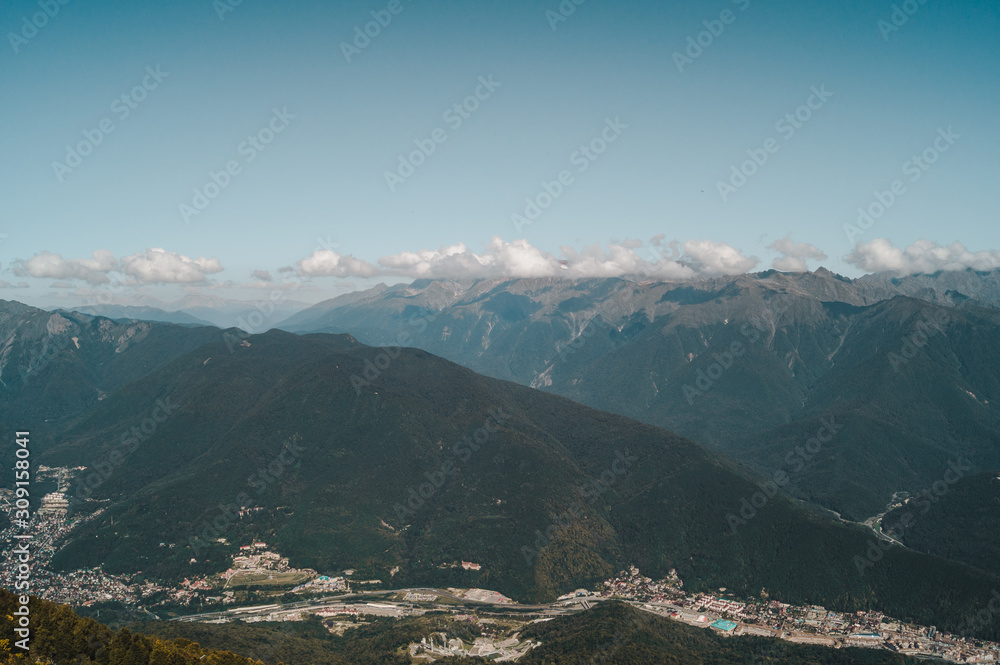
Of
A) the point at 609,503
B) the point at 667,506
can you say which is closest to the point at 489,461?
the point at 609,503

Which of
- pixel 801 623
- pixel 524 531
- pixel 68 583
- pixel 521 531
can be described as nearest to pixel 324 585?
pixel 521 531

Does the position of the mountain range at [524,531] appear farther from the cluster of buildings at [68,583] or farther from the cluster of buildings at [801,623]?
the cluster of buildings at [68,583]

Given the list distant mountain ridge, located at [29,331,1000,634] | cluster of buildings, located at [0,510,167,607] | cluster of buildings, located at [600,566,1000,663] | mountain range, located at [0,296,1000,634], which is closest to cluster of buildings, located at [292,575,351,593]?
distant mountain ridge, located at [29,331,1000,634]

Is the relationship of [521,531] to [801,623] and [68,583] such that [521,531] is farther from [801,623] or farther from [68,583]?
[68,583]

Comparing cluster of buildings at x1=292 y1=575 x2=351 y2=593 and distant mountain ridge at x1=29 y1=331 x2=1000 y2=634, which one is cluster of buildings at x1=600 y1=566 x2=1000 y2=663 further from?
cluster of buildings at x1=292 y1=575 x2=351 y2=593

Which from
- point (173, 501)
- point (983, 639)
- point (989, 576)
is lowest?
point (983, 639)

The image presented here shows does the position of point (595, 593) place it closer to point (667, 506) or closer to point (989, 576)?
point (667, 506)

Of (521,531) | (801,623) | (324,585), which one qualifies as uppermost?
(521,531)

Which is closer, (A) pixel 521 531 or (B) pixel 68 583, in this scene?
(B) pixel 68 583
